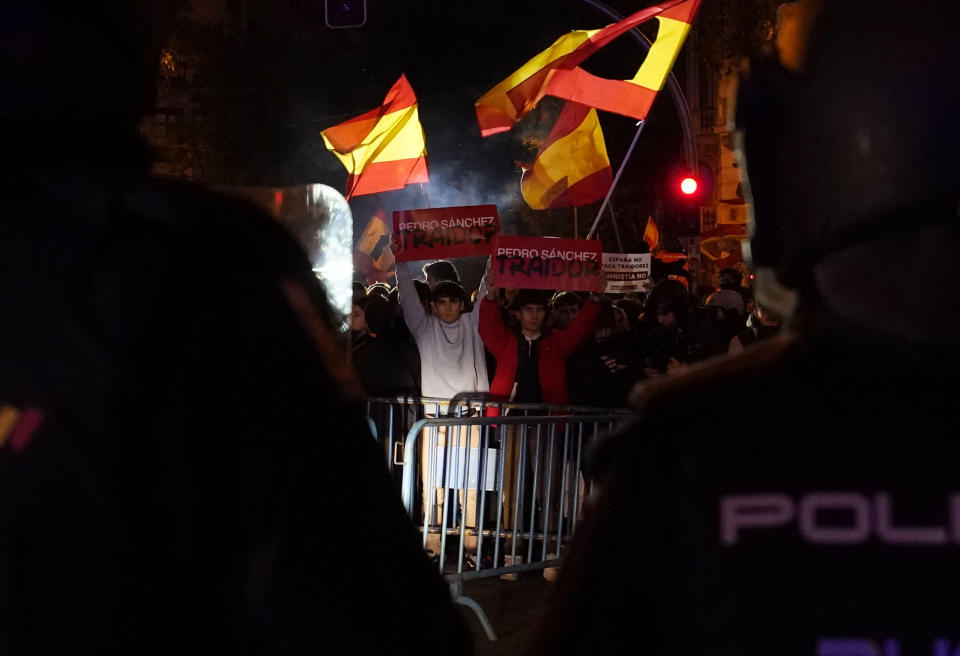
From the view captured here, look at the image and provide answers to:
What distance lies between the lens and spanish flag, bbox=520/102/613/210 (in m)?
12.7

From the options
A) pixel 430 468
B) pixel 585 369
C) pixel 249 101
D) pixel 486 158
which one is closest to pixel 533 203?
pixel 585 369

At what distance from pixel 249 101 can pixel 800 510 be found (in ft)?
85.9

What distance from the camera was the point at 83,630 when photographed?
49.1 inches

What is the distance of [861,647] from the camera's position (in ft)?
4.10

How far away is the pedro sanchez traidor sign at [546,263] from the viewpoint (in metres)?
10.6

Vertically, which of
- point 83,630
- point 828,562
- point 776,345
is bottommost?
point 83,630

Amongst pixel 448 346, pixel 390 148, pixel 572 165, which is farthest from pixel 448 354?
pixel 390 148

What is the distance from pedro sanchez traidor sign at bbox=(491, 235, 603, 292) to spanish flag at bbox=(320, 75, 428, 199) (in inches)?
126

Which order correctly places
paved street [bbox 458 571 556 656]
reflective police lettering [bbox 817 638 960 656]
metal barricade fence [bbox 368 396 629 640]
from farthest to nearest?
1. metal barricade fence [bbox 368 396 629 640]
2. paved street [bbox 458 571 556 656]
3. reflective police lettering [bbox 817 638 960 656]

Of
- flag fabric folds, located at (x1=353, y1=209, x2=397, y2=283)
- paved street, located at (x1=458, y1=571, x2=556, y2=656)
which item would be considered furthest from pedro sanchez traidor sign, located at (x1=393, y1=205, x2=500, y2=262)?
flag fabric folds, located at (x1=353, y1=209, x2=397, y2=283)

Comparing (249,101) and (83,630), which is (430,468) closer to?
(83,630)

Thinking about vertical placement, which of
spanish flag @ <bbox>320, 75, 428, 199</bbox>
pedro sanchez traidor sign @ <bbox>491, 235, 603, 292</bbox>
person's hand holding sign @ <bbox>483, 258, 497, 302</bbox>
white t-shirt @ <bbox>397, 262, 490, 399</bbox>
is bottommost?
white t-shirt @ <bbox>397, 262, 490, 399</bbox>

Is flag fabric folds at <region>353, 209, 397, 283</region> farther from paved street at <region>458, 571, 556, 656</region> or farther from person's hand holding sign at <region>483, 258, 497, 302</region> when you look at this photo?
paved street at <region>458, 571, 556, 656</region>

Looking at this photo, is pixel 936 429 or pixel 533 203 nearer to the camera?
pixel 936 429
